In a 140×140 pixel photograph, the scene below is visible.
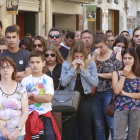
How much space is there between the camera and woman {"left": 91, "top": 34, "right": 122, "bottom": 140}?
22.8 feet

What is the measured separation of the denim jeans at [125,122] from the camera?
6.28 metres

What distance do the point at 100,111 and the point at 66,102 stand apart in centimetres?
114

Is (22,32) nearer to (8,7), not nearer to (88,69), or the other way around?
(8,7)

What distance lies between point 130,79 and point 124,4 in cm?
2305

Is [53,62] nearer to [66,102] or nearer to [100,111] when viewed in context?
[66,102]

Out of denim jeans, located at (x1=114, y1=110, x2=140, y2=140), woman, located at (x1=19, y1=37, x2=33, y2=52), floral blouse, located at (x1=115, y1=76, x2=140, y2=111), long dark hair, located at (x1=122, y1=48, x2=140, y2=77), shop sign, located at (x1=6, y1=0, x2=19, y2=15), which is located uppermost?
shop sign, located at (x1=6, y1=0, x2=19, y2=15)

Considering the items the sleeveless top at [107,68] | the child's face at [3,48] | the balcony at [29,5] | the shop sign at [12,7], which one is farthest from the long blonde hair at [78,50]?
the balcony at [29,5]

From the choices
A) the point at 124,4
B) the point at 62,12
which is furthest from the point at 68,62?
the point at 124,4

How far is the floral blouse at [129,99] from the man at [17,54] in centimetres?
150

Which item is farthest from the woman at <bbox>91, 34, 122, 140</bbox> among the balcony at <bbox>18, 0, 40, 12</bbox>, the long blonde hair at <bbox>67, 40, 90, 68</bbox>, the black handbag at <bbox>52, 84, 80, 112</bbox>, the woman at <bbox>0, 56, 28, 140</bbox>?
the balcony at <bbox>18, 0, 40, 12</bbox>

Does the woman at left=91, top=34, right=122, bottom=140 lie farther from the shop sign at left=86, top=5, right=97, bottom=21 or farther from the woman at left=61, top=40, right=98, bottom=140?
the shop sign at left=86, top=5, right=97, bottom=21

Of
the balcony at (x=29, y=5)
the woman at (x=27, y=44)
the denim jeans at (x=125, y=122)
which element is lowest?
the denim jeans at (x=125, y=122)

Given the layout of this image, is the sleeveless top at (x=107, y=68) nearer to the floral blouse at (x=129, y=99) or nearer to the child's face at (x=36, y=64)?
the floral blouse at (x=129, y=99)

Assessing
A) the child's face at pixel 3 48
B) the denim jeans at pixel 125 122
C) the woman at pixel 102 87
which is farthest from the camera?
the child's face at pixel 3 48
